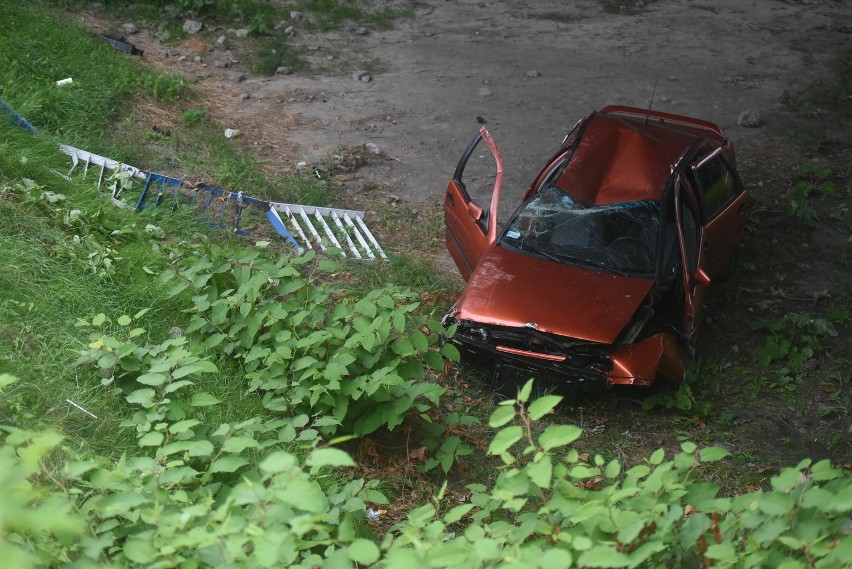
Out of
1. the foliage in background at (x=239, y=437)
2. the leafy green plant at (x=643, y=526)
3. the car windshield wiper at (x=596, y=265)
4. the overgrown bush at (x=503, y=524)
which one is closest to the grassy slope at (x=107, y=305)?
the foliage in background at (x=239, y=437)

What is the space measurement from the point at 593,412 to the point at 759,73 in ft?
27.0

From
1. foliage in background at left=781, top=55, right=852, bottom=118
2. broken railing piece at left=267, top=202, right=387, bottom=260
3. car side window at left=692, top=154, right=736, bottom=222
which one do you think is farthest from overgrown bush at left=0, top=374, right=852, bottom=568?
foliage in background at left=781, top=55, right=852, bottom=118

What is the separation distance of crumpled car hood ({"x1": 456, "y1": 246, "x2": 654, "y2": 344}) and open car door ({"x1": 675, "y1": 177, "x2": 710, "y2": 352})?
1.26 feet

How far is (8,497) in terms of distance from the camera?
1824 mm

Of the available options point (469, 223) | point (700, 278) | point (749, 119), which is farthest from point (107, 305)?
point (749, 119)

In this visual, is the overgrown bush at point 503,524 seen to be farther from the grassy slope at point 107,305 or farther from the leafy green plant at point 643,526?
the grassy slope at point 107,305

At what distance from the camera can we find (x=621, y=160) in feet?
23.4

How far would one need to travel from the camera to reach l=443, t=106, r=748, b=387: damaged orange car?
596 cm

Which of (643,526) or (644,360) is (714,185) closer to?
(644,360)

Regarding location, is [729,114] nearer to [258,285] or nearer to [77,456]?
[258,285]

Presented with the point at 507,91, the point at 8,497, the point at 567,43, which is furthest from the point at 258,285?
the point at 567,43

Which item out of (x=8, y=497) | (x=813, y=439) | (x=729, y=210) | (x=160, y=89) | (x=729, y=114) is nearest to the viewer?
(x=8, y=497)

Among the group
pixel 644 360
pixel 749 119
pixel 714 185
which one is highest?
pixel 714 185

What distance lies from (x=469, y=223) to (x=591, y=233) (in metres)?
1.07
